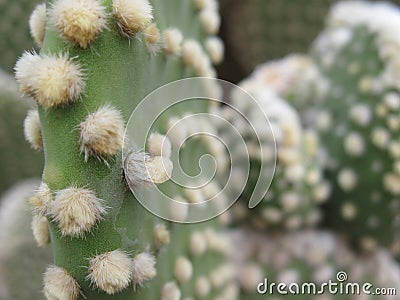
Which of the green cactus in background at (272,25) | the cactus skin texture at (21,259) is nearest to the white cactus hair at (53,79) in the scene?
the cactus skin texture at (21,259)

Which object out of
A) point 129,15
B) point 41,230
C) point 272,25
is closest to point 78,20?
point 129,15

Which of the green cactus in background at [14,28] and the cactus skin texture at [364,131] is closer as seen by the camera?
the cactus skin texture at [364,131]

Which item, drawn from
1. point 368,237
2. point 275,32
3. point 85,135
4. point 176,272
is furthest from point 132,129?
point 275,32

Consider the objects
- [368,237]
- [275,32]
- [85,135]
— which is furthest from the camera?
[275,32]

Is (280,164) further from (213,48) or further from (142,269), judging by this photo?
(142,269)

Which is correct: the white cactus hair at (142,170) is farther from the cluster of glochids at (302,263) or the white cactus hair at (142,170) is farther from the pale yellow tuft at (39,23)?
the cluster of glochids at (302,263)

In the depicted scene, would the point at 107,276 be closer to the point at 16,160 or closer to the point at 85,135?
the point at 85,135
